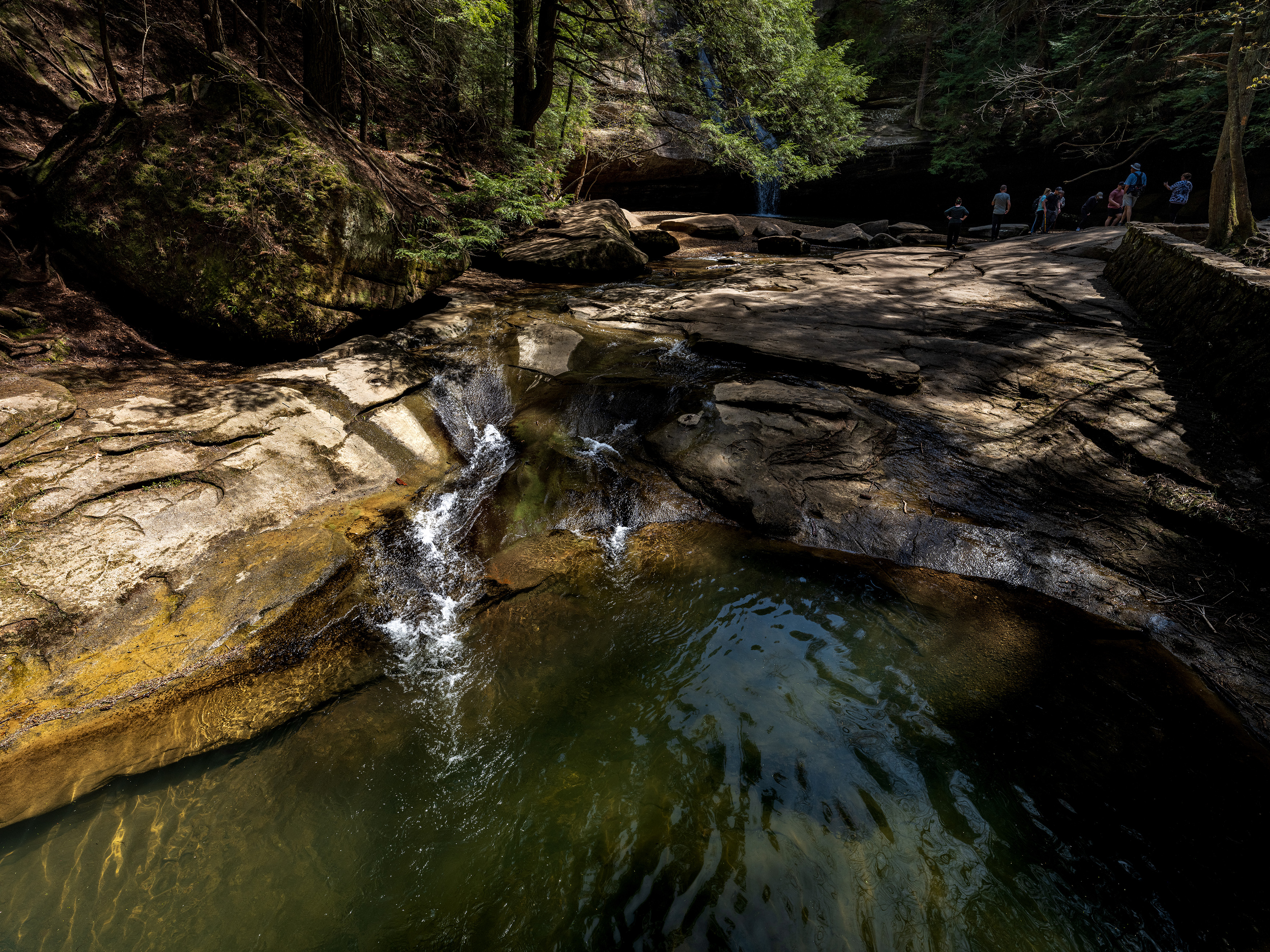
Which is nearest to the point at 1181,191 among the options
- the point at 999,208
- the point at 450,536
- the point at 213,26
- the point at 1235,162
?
the point at 999,208

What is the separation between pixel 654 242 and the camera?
12.4 meters

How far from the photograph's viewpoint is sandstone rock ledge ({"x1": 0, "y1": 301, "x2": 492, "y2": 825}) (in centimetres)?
285

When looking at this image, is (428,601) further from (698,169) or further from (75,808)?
(698,169)

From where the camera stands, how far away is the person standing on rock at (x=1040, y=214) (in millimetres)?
15938

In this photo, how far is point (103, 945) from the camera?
210 cm

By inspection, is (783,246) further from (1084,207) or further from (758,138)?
(1084,207)

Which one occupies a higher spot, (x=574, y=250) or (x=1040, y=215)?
(x=1040, y=215)

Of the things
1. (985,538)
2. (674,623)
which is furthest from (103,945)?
(985,538)

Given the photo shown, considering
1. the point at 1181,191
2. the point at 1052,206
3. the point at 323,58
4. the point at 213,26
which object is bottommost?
the point at 1052,206

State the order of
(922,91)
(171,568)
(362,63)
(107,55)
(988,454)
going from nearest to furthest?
(171,568) < (107,55) < (988,454) < (362,63) < (922,91)

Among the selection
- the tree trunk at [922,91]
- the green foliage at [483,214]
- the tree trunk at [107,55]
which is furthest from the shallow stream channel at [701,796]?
the tree trunk at [922,91]

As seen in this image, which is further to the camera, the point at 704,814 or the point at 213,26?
the point at 213,26

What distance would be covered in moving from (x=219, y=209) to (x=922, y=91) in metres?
27.9

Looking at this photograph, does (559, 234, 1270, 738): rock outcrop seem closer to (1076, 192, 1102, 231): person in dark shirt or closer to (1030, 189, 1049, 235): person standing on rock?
(1030, 189, 1049, 235): person standing on rock
